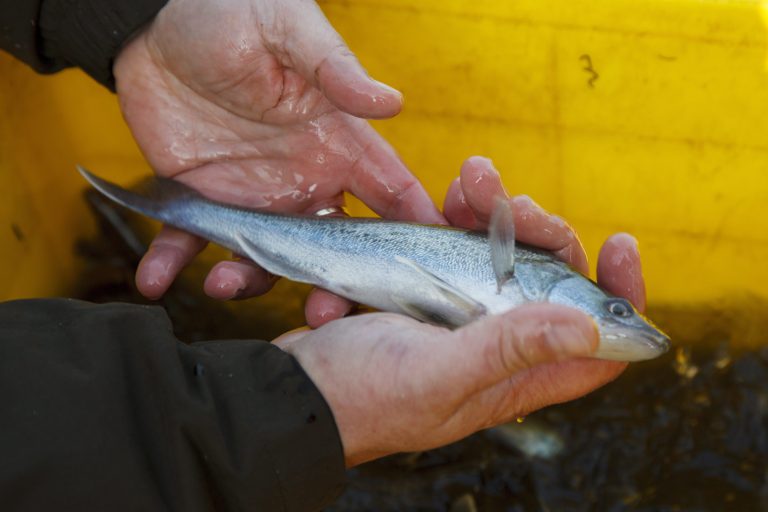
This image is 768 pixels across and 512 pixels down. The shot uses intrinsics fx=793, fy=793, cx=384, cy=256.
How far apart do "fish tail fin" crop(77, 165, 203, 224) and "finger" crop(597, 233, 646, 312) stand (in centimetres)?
128

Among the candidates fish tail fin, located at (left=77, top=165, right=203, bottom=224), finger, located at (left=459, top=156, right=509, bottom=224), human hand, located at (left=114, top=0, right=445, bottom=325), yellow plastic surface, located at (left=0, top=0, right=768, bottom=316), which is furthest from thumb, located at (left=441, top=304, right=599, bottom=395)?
yellow plastic surface, located at (left=0, top=0, right=768, bottom=316)

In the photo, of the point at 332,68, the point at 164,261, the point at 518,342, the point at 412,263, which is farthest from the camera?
the point at 164,261

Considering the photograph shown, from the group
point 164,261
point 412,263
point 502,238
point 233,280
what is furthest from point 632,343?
point 164,261

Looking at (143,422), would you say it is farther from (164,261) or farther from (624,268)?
(624,268)

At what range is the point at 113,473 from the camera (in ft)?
5.21

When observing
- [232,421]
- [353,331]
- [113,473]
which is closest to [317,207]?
[353,331]

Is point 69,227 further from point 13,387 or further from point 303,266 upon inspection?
point 13,387

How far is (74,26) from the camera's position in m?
2.91

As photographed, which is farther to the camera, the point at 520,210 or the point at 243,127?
the point at 243,127

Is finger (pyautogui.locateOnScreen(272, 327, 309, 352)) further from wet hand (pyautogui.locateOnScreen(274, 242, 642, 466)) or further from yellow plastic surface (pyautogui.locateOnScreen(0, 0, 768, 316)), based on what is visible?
yellow plastic surface (pyautogui.locateOnScreen(0, 0, 768, 316))

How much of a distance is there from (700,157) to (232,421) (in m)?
2.31

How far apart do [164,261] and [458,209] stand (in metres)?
0.99

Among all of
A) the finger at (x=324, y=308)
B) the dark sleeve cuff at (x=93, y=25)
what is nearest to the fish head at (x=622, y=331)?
the finger at (x=324, y=308)

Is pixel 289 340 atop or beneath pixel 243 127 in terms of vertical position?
beneath
